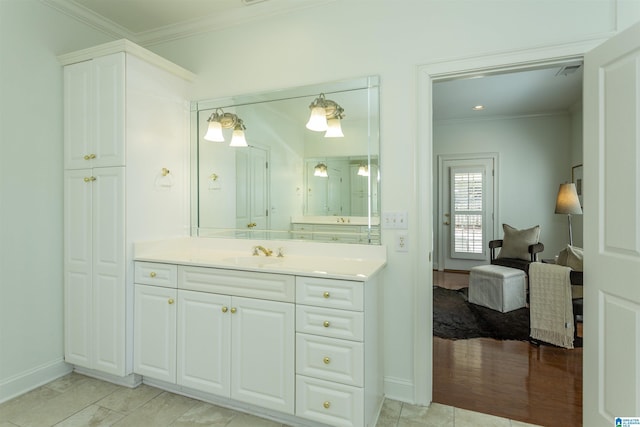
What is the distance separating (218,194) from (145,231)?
1.98ft

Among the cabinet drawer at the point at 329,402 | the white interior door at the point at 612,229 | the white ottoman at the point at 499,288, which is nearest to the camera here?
the white interior door at the point at 612,229

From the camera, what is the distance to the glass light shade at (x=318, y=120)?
7.64 feet

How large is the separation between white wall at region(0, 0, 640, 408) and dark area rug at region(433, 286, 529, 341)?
4.76ft

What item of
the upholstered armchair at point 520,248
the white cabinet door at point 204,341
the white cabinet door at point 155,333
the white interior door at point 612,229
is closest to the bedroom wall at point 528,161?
the upholstered armchair at point 520,248

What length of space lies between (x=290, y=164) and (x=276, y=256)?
0.69 metres

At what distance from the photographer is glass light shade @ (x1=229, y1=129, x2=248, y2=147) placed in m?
2.61

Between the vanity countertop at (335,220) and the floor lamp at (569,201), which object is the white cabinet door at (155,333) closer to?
the vanity countertop at (335,220)

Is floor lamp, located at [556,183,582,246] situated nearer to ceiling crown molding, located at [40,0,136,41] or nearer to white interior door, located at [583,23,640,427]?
white interior door, located at [583,23,640,427]

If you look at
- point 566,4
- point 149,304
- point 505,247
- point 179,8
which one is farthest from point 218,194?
point 505,247

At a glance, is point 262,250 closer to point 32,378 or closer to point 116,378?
point 116,378

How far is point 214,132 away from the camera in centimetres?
267

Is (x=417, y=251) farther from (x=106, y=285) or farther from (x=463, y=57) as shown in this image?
(x=106, y=285)

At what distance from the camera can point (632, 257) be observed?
1476 millimetres

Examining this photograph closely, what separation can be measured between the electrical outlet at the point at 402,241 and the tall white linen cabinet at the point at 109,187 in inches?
67.3
